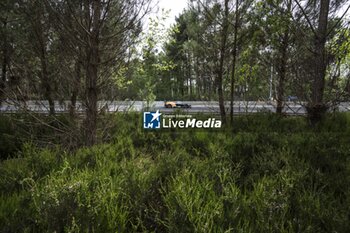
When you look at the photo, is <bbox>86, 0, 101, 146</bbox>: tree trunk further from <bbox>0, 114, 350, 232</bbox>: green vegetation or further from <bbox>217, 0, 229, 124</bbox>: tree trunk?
<bbox>217, 0, 229, 124</bbox>: tree trunk

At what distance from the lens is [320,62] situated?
15.9ft

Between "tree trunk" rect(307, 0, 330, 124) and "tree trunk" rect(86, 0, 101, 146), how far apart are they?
16.6 feet

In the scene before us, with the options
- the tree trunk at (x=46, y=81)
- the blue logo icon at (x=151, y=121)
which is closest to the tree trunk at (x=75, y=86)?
the tree trunk at (x=46, y=81)

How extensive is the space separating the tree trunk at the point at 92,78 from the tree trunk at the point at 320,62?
5056 millimetres

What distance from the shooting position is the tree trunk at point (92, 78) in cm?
345

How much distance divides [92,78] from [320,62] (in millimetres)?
5329

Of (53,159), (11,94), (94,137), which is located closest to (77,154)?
(53,159)

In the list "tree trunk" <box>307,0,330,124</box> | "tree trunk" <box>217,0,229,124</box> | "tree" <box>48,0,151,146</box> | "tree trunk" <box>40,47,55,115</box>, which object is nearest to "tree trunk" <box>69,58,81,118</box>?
"tree" <box>48,0,151,146</box>

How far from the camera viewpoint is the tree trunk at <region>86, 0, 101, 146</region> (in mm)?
3445

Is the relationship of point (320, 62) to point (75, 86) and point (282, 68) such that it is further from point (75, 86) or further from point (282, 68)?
point (75, 86)

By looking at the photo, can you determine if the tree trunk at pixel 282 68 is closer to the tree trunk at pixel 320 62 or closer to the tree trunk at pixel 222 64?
the tree trunk at pixel 320 62

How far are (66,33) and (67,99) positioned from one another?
1499 millimetres

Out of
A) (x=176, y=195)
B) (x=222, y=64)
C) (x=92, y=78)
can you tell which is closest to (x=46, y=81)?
(x=92, y=78)

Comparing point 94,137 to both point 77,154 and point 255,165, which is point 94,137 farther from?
point 255,165
